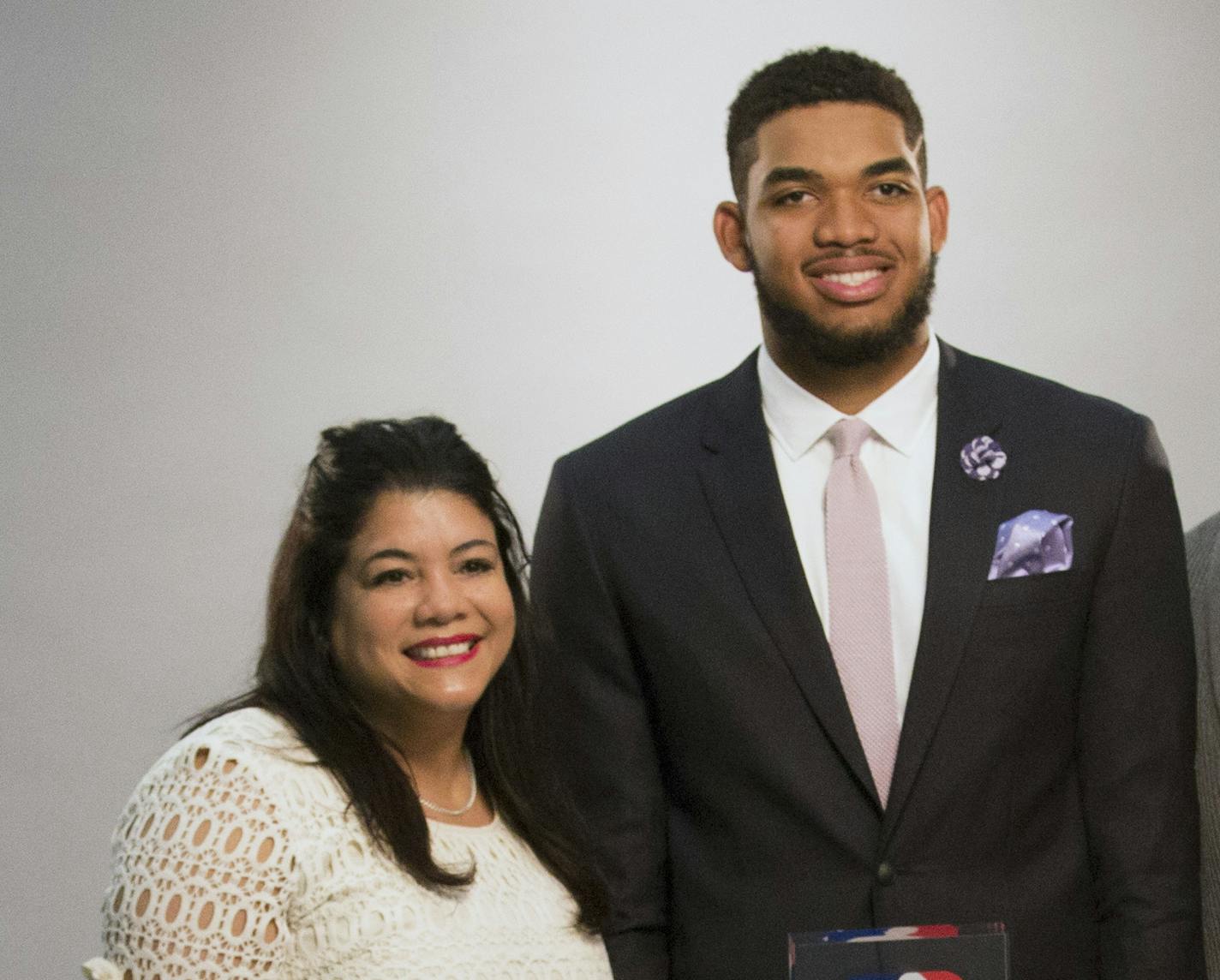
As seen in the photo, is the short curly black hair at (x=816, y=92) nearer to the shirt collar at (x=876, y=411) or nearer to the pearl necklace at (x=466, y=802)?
the shirt collar at (x=876, y=411)

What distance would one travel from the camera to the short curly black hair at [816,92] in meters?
2.55

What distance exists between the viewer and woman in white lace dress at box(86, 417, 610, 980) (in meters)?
1.98

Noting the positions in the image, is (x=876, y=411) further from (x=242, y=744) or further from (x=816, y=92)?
(x=242, y=744)

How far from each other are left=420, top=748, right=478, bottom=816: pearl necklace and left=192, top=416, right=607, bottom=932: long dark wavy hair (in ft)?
0.04

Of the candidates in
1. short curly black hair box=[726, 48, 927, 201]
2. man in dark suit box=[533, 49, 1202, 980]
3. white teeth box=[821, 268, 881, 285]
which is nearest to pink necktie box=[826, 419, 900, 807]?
man in dark suit box=[533, 49, 1202, 980]

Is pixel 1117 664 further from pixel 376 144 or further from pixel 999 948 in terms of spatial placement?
pixel 376 144

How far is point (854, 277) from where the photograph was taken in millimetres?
2467

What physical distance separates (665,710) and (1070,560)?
52cm

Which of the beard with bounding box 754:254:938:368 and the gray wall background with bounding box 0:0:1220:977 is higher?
the gray wall background with bounding box 0:0:1220:977

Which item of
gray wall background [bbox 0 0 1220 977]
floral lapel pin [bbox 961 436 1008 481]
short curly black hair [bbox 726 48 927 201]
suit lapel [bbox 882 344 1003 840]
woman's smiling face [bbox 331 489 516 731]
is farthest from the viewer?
gray wall background [bbox 0 0 1220 977]

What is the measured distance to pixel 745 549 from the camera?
2.46 m

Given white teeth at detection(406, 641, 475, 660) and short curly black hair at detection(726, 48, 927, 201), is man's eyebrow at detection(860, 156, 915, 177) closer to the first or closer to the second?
short curly black hair at detection(726, 48, 927, 201)

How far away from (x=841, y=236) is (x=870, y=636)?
1.59 ft

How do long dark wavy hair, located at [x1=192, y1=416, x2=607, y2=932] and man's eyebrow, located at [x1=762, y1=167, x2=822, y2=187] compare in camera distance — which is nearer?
long dark wavy hair, located at [x1=192, y1=416, x2=607, y2=932]
